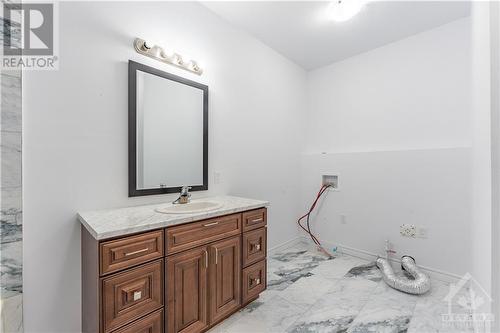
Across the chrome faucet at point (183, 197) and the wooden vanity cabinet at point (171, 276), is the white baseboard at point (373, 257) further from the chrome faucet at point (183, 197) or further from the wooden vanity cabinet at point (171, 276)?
the chrome faucet at point (183, 197)

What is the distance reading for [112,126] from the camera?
157 cm

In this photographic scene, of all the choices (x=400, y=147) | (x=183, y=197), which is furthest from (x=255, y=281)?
(x=400, y=147)

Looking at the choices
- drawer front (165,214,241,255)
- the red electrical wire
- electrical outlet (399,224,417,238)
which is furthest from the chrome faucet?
electrical outlet (399,224,417,238)

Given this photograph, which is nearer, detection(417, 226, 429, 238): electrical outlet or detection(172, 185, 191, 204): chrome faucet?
detection(172, 185, 191, 204): chrome faucet

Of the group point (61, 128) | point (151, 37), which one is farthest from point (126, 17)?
point (61, 128)

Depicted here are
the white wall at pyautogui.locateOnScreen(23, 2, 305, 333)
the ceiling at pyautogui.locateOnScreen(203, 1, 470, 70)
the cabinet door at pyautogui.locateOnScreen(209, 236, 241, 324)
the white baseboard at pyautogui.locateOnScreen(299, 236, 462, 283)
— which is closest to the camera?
the white wall at pyautogui.locateOnScreen(23, 2, 305, 333)

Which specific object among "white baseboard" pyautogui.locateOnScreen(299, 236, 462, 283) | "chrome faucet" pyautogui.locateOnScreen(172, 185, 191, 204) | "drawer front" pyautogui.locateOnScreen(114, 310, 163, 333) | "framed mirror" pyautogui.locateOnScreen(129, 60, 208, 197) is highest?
"framed mirror" pyautogui.locateOnScreen(129, 60, 208, 197)

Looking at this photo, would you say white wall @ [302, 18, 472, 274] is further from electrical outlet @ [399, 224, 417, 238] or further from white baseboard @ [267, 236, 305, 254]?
white baseboard @ [267, 236, 305, 254]

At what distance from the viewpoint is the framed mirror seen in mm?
1675

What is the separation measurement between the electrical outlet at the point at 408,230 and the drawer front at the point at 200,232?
Answer: 1975mm

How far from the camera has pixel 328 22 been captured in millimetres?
2332

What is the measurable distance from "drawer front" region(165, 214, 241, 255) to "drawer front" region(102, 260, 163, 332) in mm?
135

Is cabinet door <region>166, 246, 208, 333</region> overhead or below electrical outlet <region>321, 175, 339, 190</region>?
below

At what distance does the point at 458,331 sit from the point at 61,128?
297 cm
